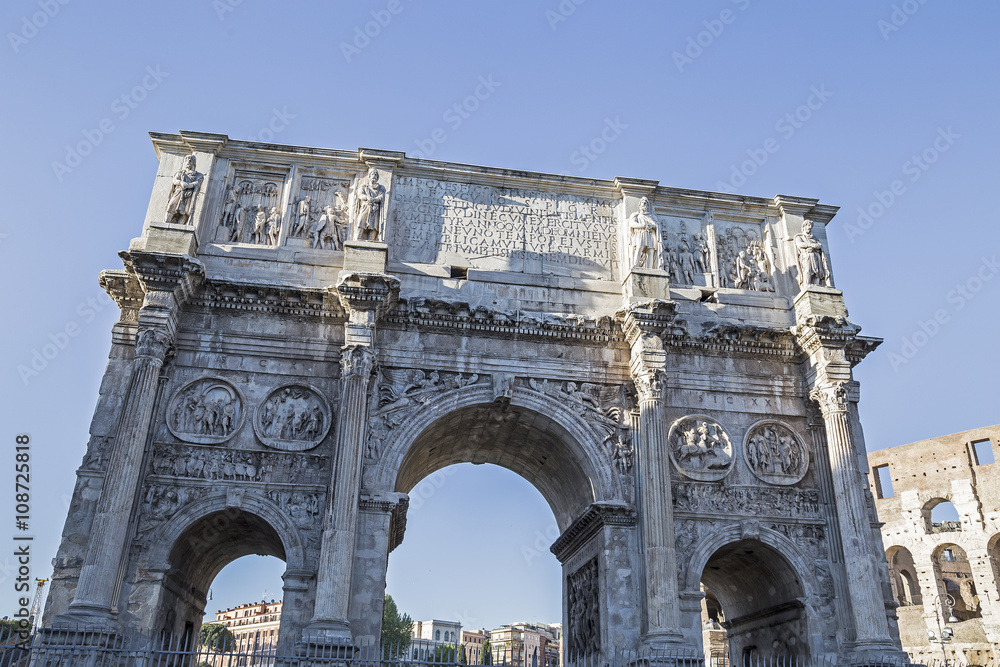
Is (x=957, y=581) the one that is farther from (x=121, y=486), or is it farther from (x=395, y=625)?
(x=121, y=486)

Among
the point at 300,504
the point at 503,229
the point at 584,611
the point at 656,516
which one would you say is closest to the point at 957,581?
the point at 584,611

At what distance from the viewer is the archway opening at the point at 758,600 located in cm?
1389

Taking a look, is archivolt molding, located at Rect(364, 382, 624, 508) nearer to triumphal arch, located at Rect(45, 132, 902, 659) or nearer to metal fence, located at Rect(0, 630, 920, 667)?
triumphal arch, located at Rect(45, 132, 902, 659)

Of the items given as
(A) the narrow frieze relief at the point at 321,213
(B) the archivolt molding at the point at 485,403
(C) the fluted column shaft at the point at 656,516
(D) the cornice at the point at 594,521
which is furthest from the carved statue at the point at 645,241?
(A) the narrow frieze relief at the point at 321,213

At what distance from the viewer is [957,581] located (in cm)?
3488

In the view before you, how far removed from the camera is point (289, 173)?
52.1 feet

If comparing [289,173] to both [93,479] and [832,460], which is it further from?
[832,460]

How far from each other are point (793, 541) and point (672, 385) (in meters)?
3.49

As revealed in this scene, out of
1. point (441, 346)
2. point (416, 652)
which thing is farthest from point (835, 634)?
point (441, 346)

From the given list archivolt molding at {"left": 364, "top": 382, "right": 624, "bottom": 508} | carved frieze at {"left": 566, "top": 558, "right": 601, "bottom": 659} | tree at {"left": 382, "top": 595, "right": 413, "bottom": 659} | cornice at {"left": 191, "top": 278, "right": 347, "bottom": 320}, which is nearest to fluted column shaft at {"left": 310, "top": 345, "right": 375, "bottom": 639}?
archivolt molding at {"left": 364, "top": 382, "right": 624, "bottom": 508}

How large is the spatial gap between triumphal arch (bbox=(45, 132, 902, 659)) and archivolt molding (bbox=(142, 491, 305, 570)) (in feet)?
0.14

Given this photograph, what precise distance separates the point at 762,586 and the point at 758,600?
0.39m

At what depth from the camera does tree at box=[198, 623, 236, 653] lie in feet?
35.7

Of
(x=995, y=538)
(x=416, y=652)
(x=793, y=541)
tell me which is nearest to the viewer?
(x=416, y=652)
